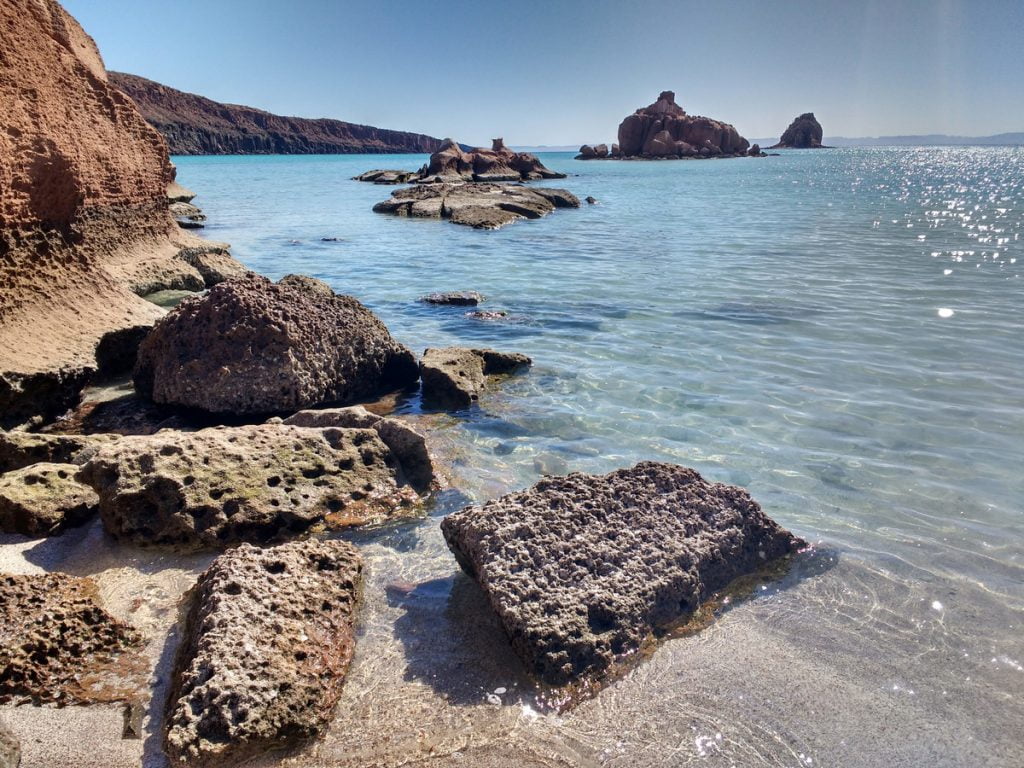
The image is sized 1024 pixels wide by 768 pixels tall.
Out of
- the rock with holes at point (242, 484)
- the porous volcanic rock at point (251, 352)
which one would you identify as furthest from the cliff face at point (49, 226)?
the rock with holes at point (242, 484)

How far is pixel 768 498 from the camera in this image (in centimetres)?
460

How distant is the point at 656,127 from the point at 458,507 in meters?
122

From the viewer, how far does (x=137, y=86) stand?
421 feet

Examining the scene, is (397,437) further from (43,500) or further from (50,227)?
(50,227)

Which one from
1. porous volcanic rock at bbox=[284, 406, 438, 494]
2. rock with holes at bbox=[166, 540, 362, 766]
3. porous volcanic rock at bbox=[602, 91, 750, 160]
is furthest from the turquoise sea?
porous volcanic rock at bbox=[602, 91, 750, 160]

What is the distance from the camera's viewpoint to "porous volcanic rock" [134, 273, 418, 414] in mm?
5426

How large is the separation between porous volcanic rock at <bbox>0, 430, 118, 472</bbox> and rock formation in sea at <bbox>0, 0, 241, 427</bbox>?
85 centimetres

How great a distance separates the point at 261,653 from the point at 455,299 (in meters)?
8.48

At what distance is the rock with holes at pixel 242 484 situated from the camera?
148 inches

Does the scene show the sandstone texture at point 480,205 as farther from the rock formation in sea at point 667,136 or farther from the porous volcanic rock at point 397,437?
the rock formation in sea at point 667,136

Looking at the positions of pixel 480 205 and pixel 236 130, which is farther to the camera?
pixel 236 130

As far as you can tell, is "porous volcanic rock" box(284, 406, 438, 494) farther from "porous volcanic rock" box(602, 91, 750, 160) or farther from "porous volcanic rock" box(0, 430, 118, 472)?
"porous volcanic rock" box(602, 91, 750, 160)

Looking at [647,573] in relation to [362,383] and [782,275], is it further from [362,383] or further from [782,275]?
[782,275]

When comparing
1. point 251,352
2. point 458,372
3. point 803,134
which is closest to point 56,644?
point 251,352
